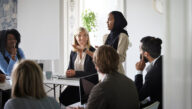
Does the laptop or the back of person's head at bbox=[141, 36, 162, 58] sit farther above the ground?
the back of person's head at bbox=[141, 36, 162, 58]

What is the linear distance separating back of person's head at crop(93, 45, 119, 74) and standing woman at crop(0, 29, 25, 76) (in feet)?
5.61

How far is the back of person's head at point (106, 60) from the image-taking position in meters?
1.87

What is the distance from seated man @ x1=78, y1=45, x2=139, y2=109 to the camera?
5.63 ft

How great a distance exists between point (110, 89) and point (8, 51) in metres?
1.98

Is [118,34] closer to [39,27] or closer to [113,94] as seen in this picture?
[113,94]

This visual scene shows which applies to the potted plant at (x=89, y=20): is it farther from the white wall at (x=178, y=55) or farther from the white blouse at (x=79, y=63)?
the white wall at (x=178, y=55)

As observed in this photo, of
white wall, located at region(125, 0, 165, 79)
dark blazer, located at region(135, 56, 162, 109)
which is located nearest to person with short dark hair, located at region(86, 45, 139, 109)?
dark blazer, located at region(135, 56, 162, 109)

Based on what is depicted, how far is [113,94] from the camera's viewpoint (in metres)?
1.73

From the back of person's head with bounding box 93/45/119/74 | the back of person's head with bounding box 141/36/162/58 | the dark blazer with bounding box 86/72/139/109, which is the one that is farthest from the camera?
the back of person's head with bounding box 141/36/162/58

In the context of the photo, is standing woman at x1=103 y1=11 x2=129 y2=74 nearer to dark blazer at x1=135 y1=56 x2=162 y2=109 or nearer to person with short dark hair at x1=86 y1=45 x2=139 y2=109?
dark blazer at x1=135 y1=56 x2=162 y2=109

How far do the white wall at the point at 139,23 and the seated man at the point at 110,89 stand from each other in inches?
120

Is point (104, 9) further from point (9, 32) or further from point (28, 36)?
point (9, 32)

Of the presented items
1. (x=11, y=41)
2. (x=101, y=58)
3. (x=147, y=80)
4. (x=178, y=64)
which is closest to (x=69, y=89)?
(x=11, y=41)

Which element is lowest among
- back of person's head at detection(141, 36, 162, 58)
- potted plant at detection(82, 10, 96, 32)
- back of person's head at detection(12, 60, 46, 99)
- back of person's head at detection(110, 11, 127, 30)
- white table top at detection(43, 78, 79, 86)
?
white table top at detection(43, 78, 79, 86)
